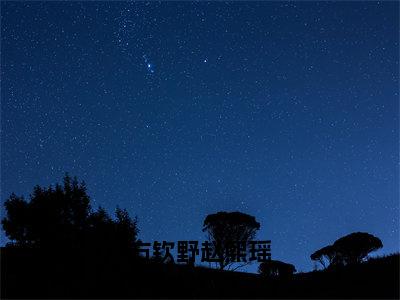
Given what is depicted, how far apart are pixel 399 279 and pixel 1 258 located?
67.8 ft

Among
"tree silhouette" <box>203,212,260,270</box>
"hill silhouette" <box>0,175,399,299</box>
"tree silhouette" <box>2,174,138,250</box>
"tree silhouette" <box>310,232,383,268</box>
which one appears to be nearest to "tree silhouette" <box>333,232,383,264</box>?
"tree silhouette" <box>310,232,383,268</box>

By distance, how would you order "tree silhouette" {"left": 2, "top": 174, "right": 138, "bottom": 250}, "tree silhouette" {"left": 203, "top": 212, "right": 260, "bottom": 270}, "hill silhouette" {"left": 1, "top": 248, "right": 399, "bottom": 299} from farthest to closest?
"tree silhouette" {"left": 203, "top": 212, "right": 260, "bottom": 270}, "tree silhouette" {"left": 2, "top": 174, "right": 138, "bottom": 250}, "hill silhouette" {"left": 1, "top": 248, "right": 399, "bottom": 299}

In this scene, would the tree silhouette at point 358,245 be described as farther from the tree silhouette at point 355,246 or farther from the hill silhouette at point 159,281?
the hill silhouette at point 159,281

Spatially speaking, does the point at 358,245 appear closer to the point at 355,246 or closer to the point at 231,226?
the point at 355,246

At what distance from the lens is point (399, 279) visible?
15.8 m

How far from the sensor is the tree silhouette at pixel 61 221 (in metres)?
33.1

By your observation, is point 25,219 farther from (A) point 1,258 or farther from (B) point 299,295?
(B) point 299,295

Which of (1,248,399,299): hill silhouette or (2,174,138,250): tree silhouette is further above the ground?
(2,174,138,250): tree silhouette

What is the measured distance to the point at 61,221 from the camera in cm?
3425

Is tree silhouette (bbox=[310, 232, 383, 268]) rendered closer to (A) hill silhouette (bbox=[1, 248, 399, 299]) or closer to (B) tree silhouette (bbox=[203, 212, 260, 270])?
(B) tree silhouette (bbox=[203, 212, 260, 270])

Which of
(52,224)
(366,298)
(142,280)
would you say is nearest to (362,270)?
(366,298)

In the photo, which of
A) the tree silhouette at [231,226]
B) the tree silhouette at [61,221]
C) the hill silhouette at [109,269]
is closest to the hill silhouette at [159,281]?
the hill silhouette at [109,269]

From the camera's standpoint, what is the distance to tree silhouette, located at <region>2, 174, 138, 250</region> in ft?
108

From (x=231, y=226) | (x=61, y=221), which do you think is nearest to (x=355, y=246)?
(x=231, y=226)
